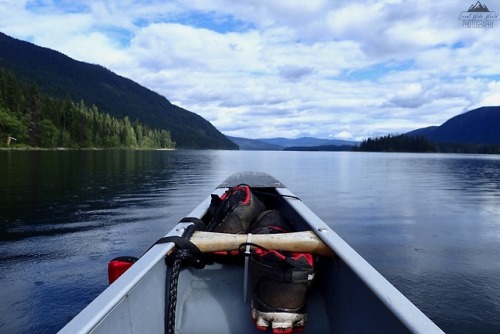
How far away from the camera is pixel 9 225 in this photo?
35.2 feet

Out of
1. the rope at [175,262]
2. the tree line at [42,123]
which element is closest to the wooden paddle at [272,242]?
the rope at [175,262]

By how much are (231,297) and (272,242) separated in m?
1.02

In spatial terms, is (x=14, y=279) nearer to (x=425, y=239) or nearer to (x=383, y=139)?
(x=425, y=239)

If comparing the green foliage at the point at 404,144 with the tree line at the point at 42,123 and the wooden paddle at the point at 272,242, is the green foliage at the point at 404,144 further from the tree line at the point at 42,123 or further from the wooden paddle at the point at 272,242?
the wooden paddle at the point at 272,242

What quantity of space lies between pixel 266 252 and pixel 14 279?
561 centimetres

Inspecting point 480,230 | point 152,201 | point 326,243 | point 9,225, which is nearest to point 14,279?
point 9,225

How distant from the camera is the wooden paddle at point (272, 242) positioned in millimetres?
4039

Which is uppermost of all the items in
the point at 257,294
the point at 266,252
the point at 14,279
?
the point at 266,252

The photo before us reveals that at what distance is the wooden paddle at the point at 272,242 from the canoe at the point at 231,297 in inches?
→ 0.5

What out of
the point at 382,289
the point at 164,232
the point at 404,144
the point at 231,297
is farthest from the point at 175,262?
the point at 404,144

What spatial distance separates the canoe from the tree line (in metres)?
92.1

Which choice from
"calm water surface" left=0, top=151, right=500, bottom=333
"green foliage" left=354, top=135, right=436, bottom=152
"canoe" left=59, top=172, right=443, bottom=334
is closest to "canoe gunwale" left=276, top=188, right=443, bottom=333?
"canoe" left=59, top=172, right=443, bottom=334

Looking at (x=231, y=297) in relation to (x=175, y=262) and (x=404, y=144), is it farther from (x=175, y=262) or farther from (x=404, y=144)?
(x=404, y=144)

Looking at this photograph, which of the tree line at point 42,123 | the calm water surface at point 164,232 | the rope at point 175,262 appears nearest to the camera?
the rope at point 175,262
